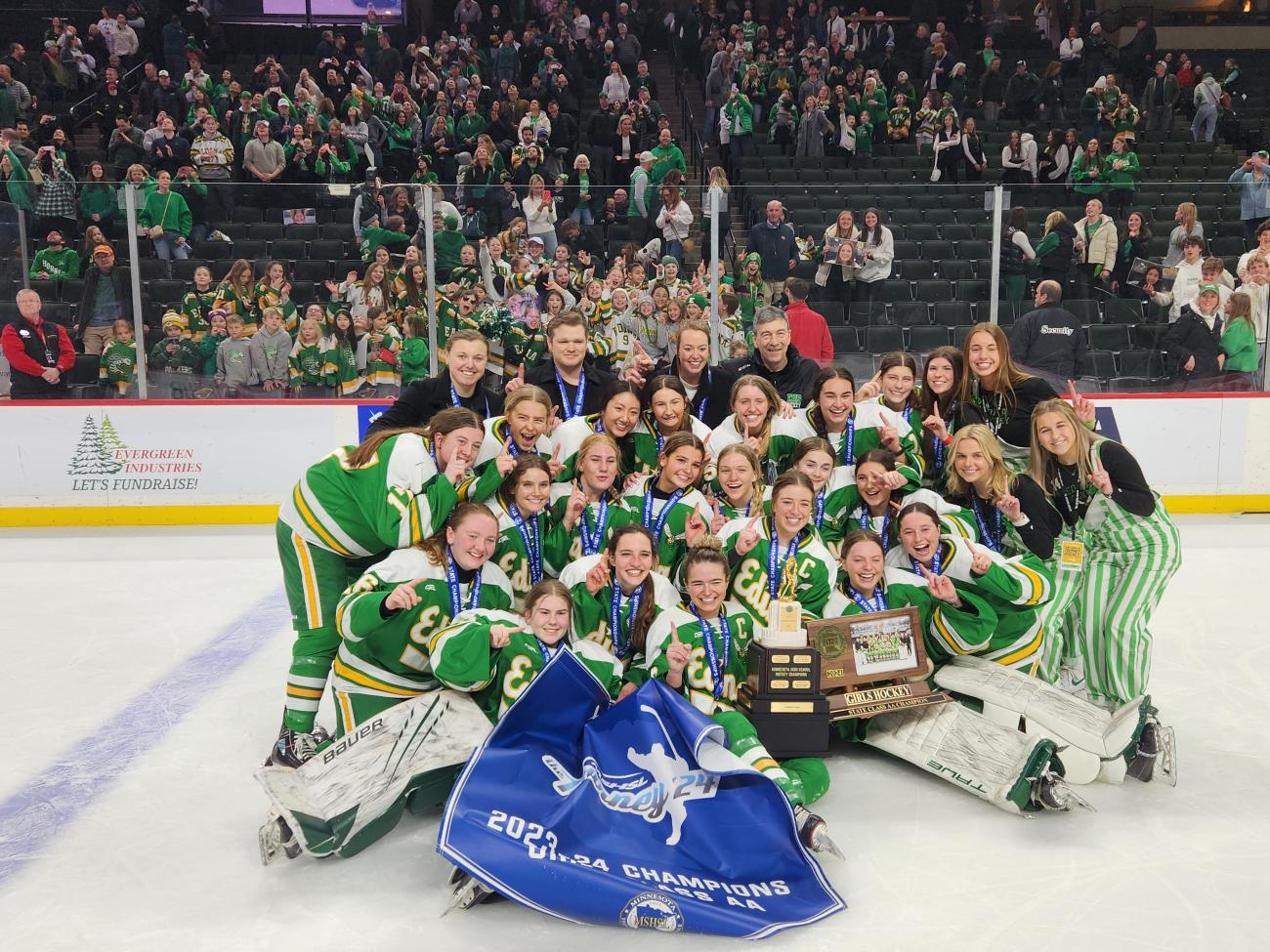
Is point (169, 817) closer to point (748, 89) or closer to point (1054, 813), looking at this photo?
point (1054, 813)

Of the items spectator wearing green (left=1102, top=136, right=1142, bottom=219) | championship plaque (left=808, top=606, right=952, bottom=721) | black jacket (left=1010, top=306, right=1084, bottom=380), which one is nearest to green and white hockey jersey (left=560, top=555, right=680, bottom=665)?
championship plaque (left=808, top=606, right=952, bottom=721)

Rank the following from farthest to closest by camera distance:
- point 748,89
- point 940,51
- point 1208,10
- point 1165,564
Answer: point 1208,10 < point 940,51 < point 748,89 < point 1165,564

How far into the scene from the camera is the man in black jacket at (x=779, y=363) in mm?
5094

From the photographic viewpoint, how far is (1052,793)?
3701 millimetres

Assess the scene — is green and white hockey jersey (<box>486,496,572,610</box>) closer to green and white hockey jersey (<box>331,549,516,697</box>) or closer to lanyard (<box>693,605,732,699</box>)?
green and white hockey jersey (<box>331,549,516,697</box>)

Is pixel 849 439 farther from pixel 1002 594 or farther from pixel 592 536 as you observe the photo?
pixel 592 536

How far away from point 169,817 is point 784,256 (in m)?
5.17

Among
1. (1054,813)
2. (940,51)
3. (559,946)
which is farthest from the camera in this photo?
(940,51)

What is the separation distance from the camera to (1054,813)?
3.80 metres

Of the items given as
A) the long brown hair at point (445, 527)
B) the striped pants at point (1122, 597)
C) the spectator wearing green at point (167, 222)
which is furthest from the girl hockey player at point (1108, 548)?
the spectator wearing green at point (167, 222)

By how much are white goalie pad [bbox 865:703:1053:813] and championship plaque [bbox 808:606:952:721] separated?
0.10 m

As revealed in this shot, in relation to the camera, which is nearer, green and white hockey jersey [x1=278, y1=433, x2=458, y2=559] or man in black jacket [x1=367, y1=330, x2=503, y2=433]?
green and white hockey jersey [x1=278, y1=433, x2=458, y2=559]

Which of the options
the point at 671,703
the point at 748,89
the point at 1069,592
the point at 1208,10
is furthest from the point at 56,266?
the point at 1208,10

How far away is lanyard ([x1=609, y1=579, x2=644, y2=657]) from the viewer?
158 inches
